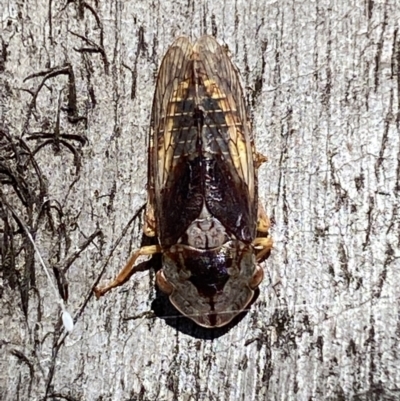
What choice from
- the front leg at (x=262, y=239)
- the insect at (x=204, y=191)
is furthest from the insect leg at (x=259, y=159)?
the front leg at (x=262, y=239)

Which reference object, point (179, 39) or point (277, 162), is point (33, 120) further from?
point (277, 162)

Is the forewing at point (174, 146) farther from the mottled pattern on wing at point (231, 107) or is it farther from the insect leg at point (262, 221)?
the insect leg at point (262, 221)

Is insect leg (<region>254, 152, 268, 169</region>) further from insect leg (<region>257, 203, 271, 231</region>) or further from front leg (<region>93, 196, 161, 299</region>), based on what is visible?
front leg (<region>93, 196, 161, 299</region>)

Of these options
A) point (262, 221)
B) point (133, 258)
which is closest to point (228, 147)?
point (262, 221)

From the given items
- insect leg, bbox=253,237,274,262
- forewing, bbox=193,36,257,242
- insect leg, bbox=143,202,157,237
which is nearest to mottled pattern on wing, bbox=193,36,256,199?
forewing, bbox=193,36,257,242

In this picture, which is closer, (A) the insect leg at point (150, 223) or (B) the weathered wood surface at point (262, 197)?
(B) the weathered wood surface at point (262, 197)

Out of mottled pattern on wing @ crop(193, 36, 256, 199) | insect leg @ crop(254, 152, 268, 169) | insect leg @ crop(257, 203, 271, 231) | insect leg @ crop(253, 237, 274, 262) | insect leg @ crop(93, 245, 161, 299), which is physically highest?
mottled pattern on wing @ crop(193, 36, 256, 199)
